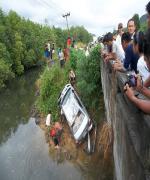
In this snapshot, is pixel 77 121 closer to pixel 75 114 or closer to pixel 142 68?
pixel 75 114

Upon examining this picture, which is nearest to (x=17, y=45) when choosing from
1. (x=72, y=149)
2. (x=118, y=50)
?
(x=72, y=149)

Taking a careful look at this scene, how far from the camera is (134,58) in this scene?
5.96 m

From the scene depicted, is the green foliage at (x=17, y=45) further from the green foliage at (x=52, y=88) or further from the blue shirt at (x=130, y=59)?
the blue shirt at (x=130, y=59)

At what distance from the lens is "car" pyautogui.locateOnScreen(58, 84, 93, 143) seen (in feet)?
44.3

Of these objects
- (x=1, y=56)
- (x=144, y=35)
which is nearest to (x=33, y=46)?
(x=1, y=56)

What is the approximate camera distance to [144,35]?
3.62m

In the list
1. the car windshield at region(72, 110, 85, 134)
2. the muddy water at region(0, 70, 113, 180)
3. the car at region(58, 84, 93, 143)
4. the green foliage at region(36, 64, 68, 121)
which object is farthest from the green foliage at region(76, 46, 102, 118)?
the green foliage at region(36, 64, 68, 121)

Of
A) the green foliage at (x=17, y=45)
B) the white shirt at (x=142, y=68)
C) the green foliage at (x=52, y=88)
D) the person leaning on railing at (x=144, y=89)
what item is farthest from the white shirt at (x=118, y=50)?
the green foliage at (x=17, y=45)

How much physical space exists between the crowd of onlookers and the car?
17.1ft

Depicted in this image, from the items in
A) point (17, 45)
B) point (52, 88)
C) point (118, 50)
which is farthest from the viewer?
point (17, 45)

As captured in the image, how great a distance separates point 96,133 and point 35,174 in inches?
124

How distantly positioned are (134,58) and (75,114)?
904cm

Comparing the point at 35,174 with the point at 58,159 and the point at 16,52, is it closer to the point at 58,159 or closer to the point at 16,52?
the point at 58,159

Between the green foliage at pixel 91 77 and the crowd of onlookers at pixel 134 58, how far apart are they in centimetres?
449
